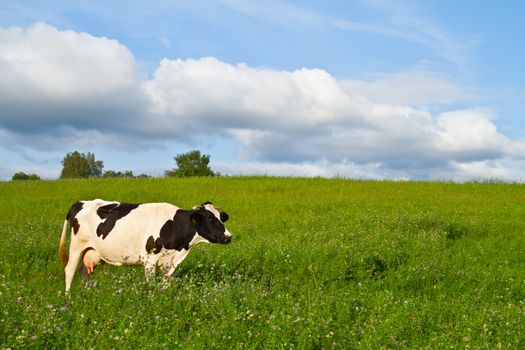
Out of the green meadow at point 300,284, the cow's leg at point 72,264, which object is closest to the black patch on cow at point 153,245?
the green meadow at point 300,284

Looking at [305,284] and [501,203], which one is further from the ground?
[501,203]

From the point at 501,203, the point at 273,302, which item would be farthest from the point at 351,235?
the point at 501,203

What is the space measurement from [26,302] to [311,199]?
2315cm

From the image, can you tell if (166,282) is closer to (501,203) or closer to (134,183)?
(501,203)

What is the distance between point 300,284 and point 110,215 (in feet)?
15.8

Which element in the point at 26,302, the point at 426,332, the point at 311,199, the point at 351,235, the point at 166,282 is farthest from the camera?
the point at 311,199

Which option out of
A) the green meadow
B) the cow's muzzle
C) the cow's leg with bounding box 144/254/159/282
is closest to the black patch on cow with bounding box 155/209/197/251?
the cow's leg with bounding box 144/254/159/282

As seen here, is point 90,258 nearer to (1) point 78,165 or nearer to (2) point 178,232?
(2) point 178,232

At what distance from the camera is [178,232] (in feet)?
36.4

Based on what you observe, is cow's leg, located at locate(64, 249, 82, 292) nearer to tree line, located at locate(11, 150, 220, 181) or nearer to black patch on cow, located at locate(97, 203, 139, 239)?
black patch on cow, located at locate(97, 203, 139, 239)

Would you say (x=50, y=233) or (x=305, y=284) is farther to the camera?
(x=50, y=233)

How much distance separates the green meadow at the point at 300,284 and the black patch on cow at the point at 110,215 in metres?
0.87

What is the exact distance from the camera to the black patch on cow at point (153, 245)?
36.1 feet

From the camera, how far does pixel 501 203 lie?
100 ft
